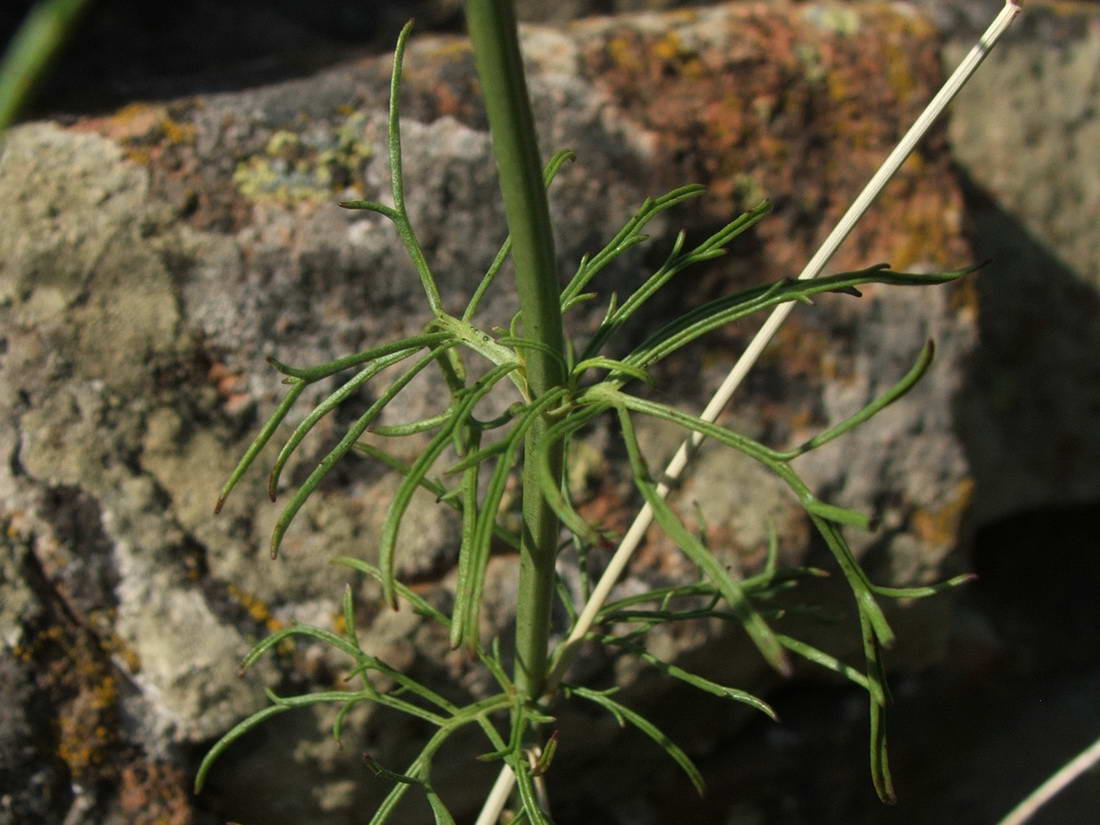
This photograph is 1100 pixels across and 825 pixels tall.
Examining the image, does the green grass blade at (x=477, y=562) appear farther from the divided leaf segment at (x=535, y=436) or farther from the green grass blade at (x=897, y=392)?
the green grass blade at (x=897, y=392)

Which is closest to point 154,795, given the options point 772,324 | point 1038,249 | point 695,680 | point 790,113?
point 695,680

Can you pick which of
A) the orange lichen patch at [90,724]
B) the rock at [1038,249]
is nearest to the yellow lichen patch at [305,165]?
the orange lichen patch at [90,724]

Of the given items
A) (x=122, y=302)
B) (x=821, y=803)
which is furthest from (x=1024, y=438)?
(x=122, y=302)

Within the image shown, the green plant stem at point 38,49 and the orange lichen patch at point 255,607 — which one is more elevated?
the green plant stem at point 38,49

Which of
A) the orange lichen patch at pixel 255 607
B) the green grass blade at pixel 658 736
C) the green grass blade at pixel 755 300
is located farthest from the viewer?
the orange lichen patch at pixel 255 607

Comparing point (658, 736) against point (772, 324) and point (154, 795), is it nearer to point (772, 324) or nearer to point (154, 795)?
point (772, 324)

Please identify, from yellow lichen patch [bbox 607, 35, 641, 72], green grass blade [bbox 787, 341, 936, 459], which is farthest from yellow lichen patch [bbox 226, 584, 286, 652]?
yellow lichen patch [bbox 607, 35, 641, 72]

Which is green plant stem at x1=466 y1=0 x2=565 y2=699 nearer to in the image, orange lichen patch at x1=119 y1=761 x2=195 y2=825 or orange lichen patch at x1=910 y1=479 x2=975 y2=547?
orange lichen patch at x1=119 y1=761 x2=195 y2=825
